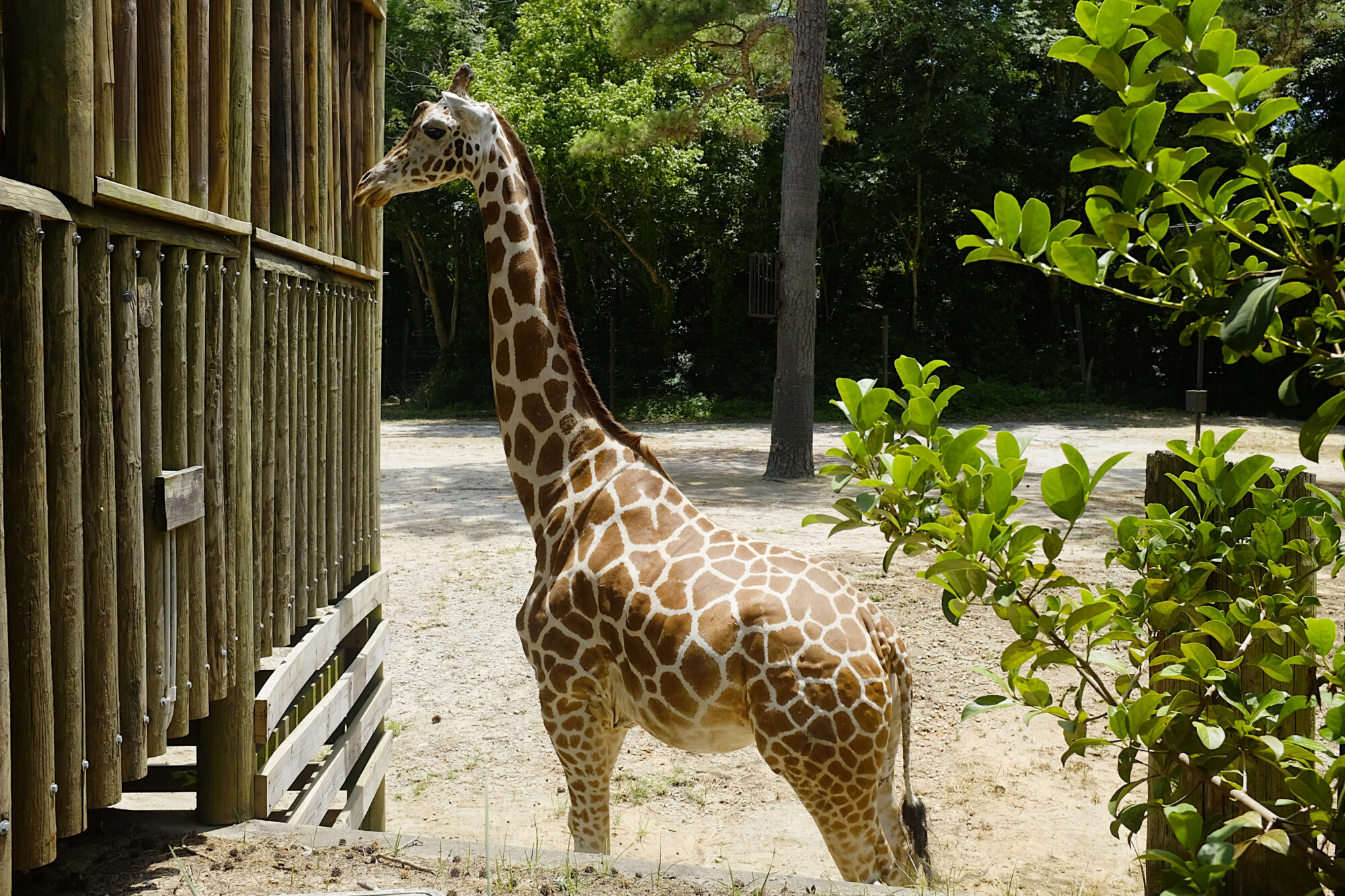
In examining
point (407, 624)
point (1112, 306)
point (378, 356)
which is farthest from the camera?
point (1112, 306)

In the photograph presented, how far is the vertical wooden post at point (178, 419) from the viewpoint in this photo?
2873mm

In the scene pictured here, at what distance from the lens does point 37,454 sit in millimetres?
2229

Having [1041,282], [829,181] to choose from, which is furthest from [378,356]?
[1041,282]

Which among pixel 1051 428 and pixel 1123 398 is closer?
pixel 1051 428

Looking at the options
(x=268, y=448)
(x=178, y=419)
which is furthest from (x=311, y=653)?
(x=178, y=419)

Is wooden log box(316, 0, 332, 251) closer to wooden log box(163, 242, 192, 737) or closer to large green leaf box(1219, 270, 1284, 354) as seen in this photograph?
wooden log box(163, 242, 192, 737)

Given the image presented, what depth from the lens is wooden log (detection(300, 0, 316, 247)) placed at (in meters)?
3.96

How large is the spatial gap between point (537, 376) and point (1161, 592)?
8.02ft

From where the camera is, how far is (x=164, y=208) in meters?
2.73

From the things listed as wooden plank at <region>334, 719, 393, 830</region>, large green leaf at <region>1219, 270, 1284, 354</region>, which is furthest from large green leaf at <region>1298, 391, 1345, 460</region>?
wooden plank at <region>334, 719, 393, 830</region>

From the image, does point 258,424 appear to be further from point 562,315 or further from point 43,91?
point 43,91

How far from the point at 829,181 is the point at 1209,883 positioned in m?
24.1

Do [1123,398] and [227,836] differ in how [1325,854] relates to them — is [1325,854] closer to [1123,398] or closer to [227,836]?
[227,836]

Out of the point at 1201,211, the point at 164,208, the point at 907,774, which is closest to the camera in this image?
the point at 1201,211
